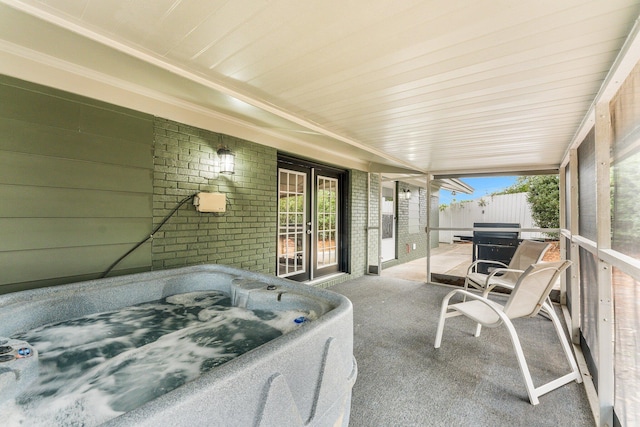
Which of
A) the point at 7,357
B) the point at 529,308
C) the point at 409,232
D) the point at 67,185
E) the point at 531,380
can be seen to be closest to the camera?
the point at 7,357

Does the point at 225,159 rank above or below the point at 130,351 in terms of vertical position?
above

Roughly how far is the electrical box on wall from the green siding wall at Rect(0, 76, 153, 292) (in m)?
0.45

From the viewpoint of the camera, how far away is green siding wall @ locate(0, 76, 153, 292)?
78.3 inches

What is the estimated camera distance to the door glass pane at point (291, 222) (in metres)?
4.29

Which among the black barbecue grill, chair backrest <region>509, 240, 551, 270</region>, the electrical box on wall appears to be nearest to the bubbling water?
the electrical box on wall

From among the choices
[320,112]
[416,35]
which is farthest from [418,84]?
[320,112]

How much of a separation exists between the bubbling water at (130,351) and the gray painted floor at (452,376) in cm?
83

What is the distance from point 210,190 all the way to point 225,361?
6.47 feet

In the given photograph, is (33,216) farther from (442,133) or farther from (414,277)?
(414,277)

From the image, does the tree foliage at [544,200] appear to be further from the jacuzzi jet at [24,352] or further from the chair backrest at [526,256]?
the jacuzzi jet at [24,352]

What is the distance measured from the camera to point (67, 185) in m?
2.21

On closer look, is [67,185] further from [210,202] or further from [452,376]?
[452,376]

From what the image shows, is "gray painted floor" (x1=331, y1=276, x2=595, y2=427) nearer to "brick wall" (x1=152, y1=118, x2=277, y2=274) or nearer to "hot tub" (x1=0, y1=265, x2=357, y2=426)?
"hot tub" (x1=0, y1=265, x2=357, y2=426)

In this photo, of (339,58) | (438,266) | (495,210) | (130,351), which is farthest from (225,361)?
(495,210)
